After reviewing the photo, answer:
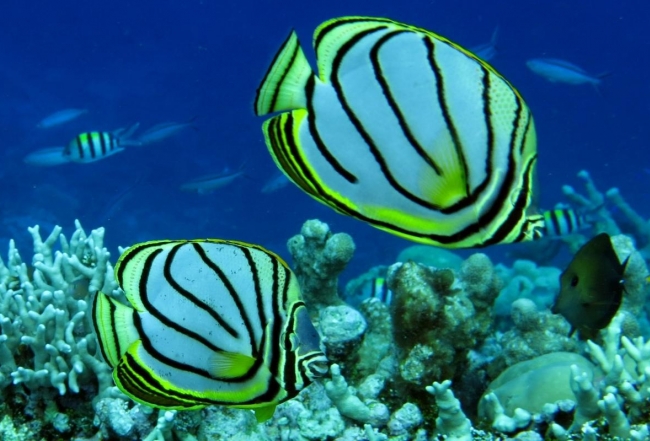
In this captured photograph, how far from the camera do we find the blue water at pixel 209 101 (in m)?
28.6

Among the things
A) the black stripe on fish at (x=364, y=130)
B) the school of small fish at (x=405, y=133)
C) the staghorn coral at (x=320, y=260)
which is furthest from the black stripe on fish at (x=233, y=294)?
the staghorn coral at (x=320, y=260)

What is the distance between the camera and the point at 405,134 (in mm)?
1001

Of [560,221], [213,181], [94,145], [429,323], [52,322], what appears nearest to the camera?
[52,322]

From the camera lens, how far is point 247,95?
161 feet

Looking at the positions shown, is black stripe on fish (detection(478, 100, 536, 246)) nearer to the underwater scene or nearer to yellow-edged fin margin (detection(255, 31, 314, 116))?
the underwater scene

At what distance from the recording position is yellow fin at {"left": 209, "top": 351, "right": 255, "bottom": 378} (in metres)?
1.54

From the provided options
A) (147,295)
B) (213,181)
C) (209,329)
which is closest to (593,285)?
(209,329)

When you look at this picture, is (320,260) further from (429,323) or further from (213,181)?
(213,181)

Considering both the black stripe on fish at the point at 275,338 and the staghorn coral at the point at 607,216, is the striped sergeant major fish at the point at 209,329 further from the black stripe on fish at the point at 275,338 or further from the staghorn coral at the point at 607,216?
the staghorn coral at the point at 607,216

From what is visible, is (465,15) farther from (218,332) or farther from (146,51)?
(218,332)

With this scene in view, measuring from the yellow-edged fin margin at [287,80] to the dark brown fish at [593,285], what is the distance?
310cm

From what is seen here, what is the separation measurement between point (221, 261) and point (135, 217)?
28.4 meters

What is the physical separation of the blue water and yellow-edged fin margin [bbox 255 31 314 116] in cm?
2404

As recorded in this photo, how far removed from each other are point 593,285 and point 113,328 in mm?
3103
